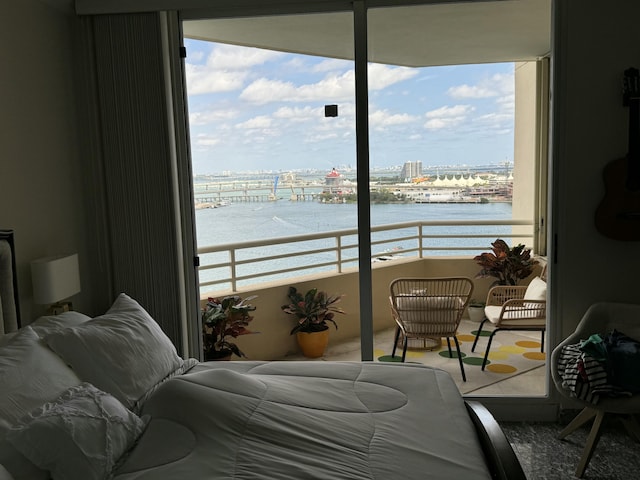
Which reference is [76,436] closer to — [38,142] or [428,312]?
[38,142]

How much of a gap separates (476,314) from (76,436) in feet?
13.5

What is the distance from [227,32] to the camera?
378 centimetres

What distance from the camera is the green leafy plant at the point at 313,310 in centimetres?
455

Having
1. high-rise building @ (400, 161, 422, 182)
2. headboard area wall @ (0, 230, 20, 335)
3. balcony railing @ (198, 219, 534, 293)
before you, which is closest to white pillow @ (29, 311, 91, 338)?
headboard area wall @ (0, 230, 20, 335)

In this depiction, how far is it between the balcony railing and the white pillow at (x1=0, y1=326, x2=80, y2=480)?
2.18 m

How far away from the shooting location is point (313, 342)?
4.56 m

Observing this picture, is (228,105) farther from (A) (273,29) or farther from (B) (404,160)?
(B) (404,160)

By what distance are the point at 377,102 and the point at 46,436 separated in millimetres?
2921

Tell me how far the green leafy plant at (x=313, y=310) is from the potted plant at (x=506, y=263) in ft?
4.77

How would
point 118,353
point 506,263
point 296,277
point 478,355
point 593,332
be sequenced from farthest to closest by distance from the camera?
point 506,263, point 296,277, point 478,355, point 593,332, point 118,353

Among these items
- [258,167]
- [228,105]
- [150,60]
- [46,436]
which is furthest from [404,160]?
[46,436]

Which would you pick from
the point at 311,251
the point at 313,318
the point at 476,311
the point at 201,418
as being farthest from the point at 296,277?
the point at 201,418

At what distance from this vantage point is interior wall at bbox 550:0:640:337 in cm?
319

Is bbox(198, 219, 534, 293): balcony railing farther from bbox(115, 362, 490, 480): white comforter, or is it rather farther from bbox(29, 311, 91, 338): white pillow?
bbox(115, 362, 490, 480): white comforter
